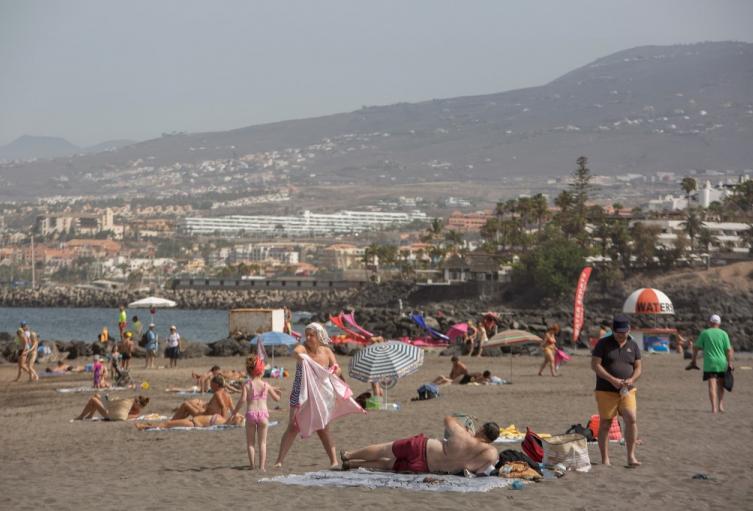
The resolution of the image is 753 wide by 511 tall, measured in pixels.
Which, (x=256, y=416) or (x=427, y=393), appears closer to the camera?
(x=256, y=416)

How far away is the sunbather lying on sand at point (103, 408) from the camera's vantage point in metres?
15.5

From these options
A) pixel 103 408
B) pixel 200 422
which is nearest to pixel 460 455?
pixel 200 422

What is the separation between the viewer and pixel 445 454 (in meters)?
10.4

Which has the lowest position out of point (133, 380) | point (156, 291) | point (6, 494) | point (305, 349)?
point (156, 291)

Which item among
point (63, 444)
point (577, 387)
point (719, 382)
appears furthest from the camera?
point (577, 387)

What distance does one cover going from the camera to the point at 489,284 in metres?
91.6

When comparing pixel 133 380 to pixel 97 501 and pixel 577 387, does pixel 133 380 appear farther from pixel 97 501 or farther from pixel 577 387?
pixel 97 501

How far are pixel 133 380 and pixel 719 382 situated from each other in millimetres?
10587

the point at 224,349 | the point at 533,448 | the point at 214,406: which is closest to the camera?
the point at 533,448

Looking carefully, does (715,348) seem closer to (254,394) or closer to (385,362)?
(385,362)

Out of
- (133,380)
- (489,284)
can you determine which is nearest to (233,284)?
(489,284)

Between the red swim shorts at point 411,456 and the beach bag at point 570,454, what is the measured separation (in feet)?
3.33

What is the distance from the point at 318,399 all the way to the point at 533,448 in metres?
1.78

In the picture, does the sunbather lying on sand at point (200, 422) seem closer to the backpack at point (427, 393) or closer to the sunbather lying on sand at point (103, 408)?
the sunbather lying on sand at point (103, 408)
